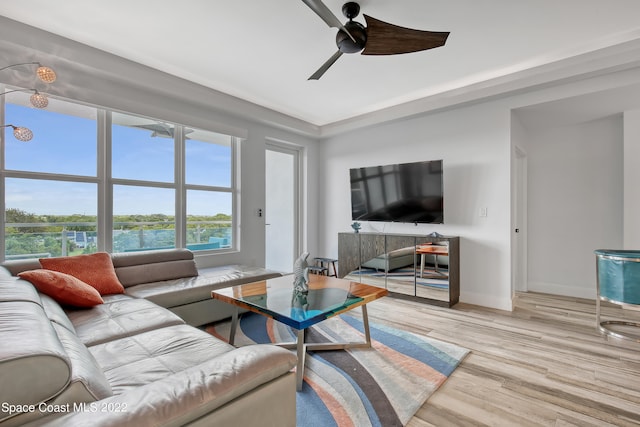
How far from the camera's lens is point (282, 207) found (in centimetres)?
521

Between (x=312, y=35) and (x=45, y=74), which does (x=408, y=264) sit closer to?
(x=312, y=35)

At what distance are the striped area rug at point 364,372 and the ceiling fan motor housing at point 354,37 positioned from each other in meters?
2.31

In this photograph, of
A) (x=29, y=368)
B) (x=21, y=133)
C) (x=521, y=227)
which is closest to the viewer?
(x=29, y=368)

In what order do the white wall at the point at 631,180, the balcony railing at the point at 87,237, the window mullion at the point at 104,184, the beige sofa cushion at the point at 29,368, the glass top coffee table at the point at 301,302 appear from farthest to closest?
the white wall at the point at 631,180 < the window mullion at the point at 104,184 < the balcony railing at the point at 87,237 < the glass top coffee table at the point at 301,302 < the beige sofa cushion at the point at 29,368

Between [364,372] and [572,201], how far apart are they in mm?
3716

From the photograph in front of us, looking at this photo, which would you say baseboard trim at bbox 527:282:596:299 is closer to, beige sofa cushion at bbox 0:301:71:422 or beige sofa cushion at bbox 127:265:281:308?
beige sofa cushion at bbox 127:265:281:308

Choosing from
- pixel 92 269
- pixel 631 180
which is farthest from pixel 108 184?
pixel 631 180

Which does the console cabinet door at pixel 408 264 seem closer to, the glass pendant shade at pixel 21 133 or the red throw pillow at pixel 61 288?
the red throw pillow at pixel 61 288

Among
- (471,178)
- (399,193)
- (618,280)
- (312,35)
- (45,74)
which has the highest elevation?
(312,35)

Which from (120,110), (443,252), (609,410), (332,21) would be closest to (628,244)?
(443,252)

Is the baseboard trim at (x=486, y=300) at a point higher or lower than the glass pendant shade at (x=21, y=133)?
lower

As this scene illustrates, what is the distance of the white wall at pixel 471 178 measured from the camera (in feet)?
11.3

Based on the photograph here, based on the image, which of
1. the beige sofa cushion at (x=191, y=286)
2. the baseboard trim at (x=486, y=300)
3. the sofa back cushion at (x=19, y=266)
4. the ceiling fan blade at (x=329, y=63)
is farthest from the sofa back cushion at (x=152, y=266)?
the baseboard trim at (x=486, y=300)

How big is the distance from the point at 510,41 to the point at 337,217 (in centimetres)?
324
